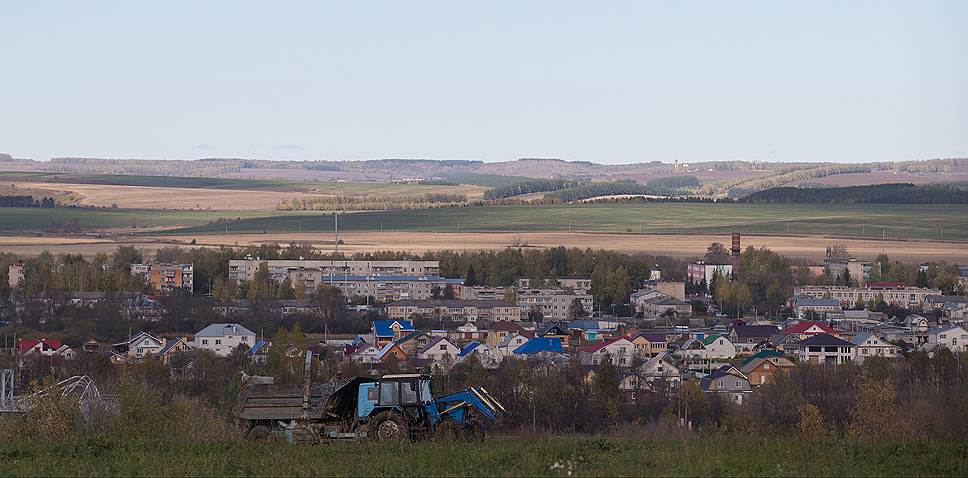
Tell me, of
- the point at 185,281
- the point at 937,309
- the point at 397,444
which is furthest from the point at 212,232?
the point at 397,444

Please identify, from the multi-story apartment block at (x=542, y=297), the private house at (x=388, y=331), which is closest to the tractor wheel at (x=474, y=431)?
the private house at (x=388, y=331)

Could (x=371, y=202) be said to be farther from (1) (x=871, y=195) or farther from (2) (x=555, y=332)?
(2) (x=555, y=332)

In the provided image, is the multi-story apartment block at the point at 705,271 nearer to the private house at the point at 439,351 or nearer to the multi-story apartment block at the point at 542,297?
the multi-story apartment block at the point at 542,297

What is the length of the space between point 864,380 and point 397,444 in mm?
16777

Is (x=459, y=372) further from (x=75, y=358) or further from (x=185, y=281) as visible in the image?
(x=185, y=281)

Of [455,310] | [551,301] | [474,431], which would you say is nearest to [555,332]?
[455,310]

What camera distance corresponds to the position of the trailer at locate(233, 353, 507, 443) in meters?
13.9

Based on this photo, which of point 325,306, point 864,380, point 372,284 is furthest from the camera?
point 372,284

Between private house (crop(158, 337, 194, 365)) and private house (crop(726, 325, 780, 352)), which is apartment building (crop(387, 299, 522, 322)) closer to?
private house (crop(726, 325, 780, 352))

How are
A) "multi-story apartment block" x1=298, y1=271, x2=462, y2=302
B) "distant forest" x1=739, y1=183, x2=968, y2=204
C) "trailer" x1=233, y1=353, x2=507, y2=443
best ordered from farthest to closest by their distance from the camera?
1. "distant forest" x1=739, y1=183, x2=968, y2=204
2. "multi-story apartment block" x1=298, y1=271, x2=462, y2=302
3. "trailer" x1=233, y1=353, x2=507, y2=443

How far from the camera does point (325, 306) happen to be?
1924 inches

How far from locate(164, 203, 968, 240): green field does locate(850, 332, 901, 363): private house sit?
43148mm

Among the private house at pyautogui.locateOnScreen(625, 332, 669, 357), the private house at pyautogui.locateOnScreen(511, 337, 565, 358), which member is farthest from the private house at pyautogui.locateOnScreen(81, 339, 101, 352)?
the private house at pyautogui.locateOnScreen(625, 332, 669, 357)

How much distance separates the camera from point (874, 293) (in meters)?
55.7
